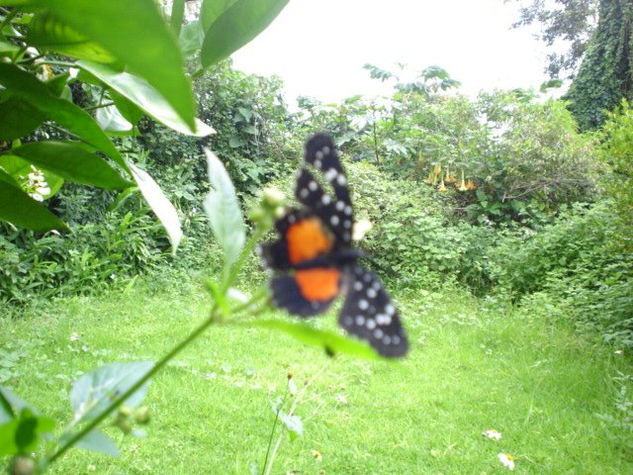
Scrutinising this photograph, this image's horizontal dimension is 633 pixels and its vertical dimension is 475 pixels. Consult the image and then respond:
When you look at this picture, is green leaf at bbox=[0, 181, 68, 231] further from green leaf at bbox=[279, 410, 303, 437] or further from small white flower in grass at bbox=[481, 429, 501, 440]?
small white flower in grass at bbox=[481, 429, 501, 440]

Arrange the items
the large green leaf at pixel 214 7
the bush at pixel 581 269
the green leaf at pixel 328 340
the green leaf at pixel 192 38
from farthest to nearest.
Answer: the bush at pixel 581 269
the green leaf at pixel 192 38
the large green leaf at pixel 214 7
the green leaf at pixel 328 340

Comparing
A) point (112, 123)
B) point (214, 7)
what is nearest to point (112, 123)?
point (112, 123)

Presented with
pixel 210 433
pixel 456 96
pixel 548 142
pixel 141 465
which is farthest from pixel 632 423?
pixel 456 96

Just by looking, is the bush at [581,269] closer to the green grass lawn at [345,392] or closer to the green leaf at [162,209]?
the green grass lawn at [345,392]

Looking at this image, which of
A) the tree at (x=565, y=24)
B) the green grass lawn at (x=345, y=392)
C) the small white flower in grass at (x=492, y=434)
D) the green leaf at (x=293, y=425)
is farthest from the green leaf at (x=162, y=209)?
the tree at (x=565, y=24)

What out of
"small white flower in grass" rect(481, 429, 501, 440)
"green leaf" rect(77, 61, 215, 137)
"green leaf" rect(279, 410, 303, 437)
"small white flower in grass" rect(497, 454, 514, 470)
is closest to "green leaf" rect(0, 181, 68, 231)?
"green leaf" rect(77, 61, 215, 137)

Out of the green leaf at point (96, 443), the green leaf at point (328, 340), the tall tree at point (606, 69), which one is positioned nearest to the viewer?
the green leaf at point (328, 340)

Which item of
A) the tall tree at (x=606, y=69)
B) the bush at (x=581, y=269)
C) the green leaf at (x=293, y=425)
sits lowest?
the bush at (x=581, y=269)
